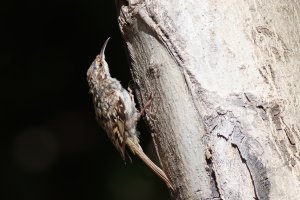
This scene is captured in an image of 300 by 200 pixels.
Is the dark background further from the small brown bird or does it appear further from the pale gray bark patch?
the pale gray bark patch

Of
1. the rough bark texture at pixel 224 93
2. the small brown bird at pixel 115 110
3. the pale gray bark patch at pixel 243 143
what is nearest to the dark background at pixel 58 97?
the small brown bird at pixel 115 110

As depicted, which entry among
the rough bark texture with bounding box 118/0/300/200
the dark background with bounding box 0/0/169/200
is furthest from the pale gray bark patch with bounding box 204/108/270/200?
the dark background with bounding box 0/0/169/200

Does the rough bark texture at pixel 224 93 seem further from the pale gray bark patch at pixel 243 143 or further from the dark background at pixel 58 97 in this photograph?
the dark background at pixel 58 97

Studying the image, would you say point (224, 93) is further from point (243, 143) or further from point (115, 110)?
point (115, 110)

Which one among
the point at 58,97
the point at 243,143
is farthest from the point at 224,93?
the point at 58,97

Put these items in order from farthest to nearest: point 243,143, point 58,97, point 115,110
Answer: point 58,97 → point 115,110 → point 243,143

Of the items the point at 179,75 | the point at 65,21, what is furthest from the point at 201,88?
the point at 65,21
